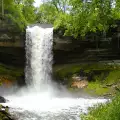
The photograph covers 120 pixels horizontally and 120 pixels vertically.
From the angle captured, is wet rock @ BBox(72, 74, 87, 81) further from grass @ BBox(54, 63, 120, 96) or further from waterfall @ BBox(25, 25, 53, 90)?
waterfall @ BBox(25, 25, 53, 90)

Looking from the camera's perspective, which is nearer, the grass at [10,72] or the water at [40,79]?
the water at [40,79]

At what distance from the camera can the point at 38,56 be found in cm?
3148

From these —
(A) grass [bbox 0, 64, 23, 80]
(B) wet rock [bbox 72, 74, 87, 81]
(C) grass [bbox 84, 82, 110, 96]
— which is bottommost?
(C) grass [bbox 84, 82, 110, 96]

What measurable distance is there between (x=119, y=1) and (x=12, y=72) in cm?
1538

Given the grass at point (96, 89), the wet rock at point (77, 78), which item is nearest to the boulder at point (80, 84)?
the wet rock at point (77, 78)

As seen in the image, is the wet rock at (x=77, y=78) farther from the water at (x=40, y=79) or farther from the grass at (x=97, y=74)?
the water at (x=40, y=79)

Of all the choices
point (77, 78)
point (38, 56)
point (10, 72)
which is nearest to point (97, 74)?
point (77, 78)

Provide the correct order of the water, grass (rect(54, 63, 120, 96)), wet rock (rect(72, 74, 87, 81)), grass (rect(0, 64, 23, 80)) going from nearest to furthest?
the water < grass (rect(54, 63, 120, 96)) < wet rock (rect(72, 74, 87, 81)) < grass (rect(0, 64, 23, 80))

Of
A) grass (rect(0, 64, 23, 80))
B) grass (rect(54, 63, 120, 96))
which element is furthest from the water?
grass (rect(54, 63, 120, 96))

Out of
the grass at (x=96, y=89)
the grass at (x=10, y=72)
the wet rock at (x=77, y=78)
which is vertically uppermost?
the grass at (x=10, y=72)

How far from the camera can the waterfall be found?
30.8 meters

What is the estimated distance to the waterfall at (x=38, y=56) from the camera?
3075 centimetres

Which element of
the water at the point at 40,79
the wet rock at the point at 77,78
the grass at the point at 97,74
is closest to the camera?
the water at the point at 40,79

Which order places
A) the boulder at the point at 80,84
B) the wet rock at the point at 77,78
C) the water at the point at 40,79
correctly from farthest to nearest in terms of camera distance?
the wet rock at the point at 77,78, the boulder at the point at 80,84, the water at the point at 40,79
